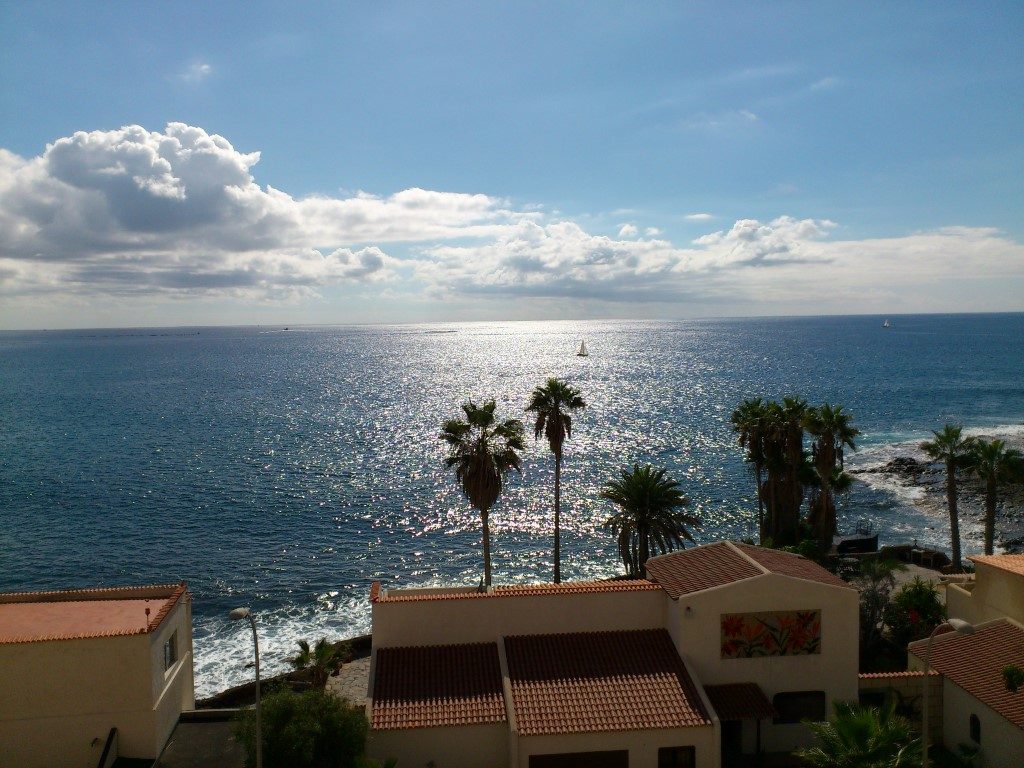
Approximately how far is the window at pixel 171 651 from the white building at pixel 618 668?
682cm

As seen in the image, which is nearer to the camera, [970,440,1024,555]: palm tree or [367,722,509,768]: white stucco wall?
[367,722,509,768]: white stucco wall

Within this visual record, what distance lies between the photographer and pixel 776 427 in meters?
51.5

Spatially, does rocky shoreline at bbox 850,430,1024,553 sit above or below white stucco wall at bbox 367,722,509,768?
below

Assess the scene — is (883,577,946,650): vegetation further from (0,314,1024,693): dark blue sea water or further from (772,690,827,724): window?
(0,314,1024,693): dark blue sea water

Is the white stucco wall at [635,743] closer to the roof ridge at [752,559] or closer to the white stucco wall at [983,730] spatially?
the roof ridge at [752,559]

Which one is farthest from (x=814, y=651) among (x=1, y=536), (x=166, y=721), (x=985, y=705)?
(x=1, y=536)

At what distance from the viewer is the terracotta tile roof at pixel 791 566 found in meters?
28.5

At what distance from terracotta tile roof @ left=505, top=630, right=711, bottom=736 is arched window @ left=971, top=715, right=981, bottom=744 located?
9.73 m

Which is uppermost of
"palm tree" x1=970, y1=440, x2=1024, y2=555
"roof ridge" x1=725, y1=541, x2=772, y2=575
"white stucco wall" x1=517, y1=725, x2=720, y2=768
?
"palm tree" x1=970, y1=440, x2=1024, y2=555

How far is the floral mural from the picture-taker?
27.0 meters

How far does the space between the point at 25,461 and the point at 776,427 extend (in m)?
92.6

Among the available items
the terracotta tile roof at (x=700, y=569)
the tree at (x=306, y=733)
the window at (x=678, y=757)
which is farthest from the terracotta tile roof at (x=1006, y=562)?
the tree at (x=306, y=733)

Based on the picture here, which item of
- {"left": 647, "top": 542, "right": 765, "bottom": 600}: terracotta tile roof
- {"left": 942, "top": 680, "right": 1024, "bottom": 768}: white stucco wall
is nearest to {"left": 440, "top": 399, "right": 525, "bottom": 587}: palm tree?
{"left": 647, "top": 542, "right": 765, "bottom": 600}: terracotta tile roof

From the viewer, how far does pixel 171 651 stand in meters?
26.0
